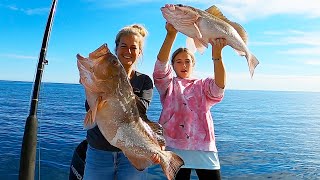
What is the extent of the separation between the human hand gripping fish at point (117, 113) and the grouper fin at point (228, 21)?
72.8 inches

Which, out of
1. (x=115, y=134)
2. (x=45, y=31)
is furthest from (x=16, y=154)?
(x=115, y=134)

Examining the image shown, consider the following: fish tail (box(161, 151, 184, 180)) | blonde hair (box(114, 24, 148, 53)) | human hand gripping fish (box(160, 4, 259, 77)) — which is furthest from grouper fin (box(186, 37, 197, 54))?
fish tail (box(161, 151, 184, 180))

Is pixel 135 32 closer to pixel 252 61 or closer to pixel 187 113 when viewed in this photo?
pixel 187 113

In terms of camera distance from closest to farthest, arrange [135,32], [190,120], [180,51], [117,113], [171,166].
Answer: [117,113] → [171,166] → [135,32] → [190,120] → [180,51]

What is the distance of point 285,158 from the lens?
2117 cm

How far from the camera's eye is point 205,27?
445cm

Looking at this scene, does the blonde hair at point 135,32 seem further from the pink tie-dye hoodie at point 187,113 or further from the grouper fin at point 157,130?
the grouper fin at point 157,130

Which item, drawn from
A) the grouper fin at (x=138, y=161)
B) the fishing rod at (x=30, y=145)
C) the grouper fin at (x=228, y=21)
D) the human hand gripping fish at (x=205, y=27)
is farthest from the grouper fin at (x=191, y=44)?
the fishing rod at (x=30, y=145)

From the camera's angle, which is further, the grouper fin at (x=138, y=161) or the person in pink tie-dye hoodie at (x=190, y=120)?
the person in pink tie-dye hoodie at (x=190, y=120)

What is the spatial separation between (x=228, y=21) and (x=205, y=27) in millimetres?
569

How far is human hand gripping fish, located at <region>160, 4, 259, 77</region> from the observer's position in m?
4.25

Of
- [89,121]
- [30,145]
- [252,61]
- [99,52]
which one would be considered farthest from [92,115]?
[252,61]

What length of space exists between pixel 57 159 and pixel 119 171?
39.3 feet

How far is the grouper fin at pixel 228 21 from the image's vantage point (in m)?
4.72
